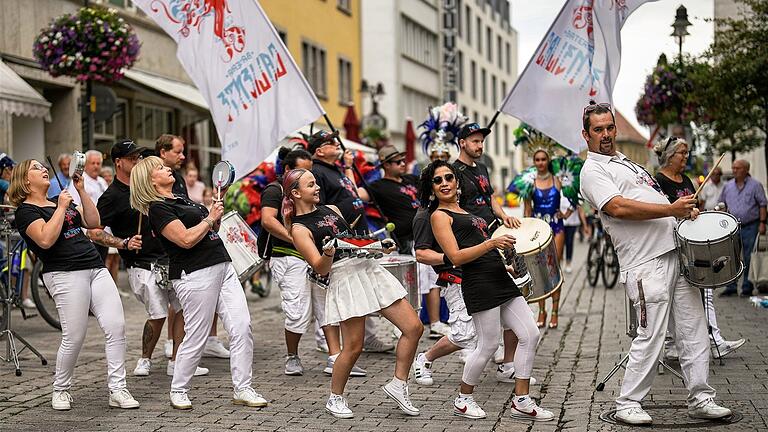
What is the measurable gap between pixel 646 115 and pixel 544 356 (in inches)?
533

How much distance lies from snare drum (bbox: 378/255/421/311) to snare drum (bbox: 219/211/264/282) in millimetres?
1609

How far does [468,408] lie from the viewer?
7.90 meters

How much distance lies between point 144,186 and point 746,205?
34.3 feet

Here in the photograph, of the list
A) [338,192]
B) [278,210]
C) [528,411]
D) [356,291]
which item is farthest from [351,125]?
[528,411]

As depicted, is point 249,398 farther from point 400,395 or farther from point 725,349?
point 725,349

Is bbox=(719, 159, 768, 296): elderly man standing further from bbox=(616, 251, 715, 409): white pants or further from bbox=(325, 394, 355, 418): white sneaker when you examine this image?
bbox=(325, 394, 355, 418): white sneaker

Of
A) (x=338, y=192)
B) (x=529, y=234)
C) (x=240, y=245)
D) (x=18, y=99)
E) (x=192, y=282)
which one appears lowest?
(x=192, y=282)

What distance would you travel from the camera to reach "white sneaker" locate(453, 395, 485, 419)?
25.9ft

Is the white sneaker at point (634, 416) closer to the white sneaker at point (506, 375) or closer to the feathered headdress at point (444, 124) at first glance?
the white sneaker at point (506, 375)

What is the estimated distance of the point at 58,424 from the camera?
7836mm

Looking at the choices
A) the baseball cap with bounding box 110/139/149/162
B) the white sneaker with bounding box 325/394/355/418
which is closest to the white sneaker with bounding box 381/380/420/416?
the white sneaker with bounding box 325/394/355/418

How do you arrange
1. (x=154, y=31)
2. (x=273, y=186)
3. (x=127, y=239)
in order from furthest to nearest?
(x=154, y=31) < (x=273, y=186) < (x=127, y=239)

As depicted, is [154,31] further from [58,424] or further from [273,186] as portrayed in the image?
[58,424]

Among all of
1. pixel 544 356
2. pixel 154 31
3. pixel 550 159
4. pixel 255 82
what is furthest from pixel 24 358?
pixel 154 31
